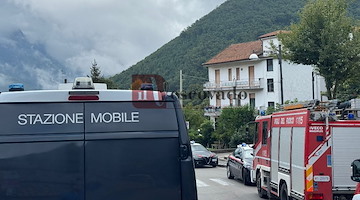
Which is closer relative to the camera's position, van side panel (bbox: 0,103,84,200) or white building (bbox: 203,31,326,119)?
van side panel (bbox: 0,103,84,200)

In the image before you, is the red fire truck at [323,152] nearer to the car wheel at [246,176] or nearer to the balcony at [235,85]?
the car wheel at [246,176]

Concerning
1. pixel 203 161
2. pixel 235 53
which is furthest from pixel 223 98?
pixel 203 161

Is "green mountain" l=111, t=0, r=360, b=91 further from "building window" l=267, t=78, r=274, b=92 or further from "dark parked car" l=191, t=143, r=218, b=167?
"dark parked car" l=191, t=143, r=218, b=167

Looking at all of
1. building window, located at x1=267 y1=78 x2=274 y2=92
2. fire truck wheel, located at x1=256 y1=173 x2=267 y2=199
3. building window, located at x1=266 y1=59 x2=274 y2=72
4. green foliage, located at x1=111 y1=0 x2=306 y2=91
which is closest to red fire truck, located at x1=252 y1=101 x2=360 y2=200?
fire truck wheel, located at x1=256 y1=173 x2=267 y2=199

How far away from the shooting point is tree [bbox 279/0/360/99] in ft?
80.4

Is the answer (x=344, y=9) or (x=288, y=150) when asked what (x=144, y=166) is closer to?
(x=288, y=150)

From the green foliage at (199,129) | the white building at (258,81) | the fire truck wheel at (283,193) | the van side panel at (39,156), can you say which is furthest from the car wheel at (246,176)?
the white building at (258,81)

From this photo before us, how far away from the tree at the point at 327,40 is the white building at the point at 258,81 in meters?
30.6

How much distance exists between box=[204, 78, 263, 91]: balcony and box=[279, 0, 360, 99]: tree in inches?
1329

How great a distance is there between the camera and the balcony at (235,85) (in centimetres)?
5944

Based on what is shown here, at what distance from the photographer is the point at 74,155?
4652 millimetres

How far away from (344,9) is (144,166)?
877 inches

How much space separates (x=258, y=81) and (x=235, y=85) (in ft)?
10.6

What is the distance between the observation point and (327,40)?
80.4ft
